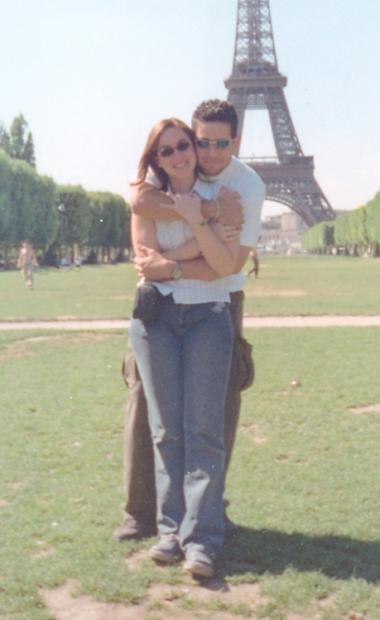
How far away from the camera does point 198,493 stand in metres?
4.28

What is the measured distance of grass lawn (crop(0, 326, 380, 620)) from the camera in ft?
12.9

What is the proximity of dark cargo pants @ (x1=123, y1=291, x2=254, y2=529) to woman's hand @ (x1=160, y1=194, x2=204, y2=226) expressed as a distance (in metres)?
0.50

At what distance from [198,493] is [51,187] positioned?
66579 mm

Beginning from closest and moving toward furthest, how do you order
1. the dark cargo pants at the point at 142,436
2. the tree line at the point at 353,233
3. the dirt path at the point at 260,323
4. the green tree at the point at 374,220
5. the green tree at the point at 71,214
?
the dark cargo pants at the point at 142,436, the dirt path at the point at 260,323, the green tree at the point at 374,220, the green tree at the point at 71,214, the tree line at the point at 353,233

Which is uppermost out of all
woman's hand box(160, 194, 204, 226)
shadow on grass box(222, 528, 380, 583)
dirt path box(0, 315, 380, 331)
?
woman's hand box(160, 194, 204, 226)

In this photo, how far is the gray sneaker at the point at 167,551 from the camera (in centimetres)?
424

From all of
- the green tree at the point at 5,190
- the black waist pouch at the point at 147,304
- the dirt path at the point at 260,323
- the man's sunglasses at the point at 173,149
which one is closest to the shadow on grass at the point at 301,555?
the black waist pouch at the point at 147,304

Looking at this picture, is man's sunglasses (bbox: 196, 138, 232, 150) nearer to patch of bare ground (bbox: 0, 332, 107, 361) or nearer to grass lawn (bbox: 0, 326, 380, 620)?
grass lawn (bbox: 0, 326, 380, 620)

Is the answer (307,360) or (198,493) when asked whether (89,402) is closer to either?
(307,360)

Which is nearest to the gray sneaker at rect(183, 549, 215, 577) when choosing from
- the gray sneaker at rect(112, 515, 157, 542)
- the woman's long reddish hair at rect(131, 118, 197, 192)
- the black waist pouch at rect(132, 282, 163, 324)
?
the gray sneaker at rect(112, 515, 157, 542)

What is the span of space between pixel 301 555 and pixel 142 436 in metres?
0.93

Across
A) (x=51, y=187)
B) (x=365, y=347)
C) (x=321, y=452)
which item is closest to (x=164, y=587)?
Answer: (x=321, y=452)

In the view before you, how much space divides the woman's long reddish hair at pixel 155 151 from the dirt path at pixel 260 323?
11715mm

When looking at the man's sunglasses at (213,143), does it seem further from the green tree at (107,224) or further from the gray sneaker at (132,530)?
the green tree at (107,224)
